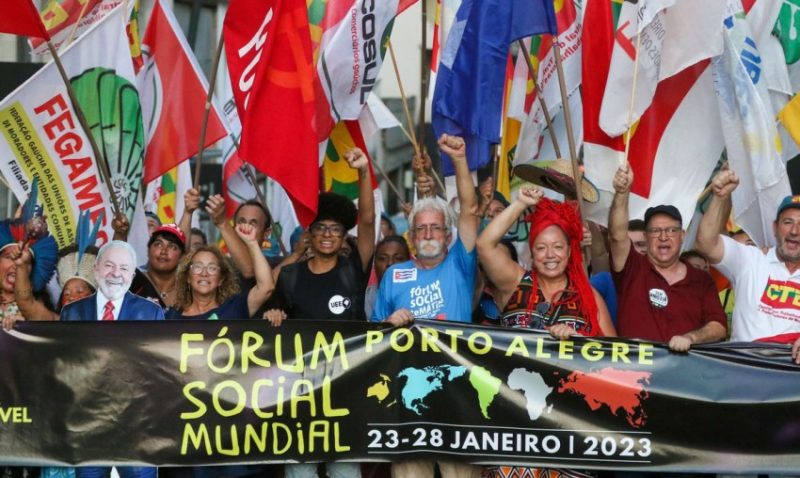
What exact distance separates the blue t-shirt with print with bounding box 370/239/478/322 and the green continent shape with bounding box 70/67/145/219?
2.36 metres

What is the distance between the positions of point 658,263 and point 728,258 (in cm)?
36

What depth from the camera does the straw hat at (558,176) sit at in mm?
7176

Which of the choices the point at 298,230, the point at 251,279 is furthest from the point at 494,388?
the point at 298,230

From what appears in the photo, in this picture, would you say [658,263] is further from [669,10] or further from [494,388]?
[669,10]

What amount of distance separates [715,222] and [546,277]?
965mm

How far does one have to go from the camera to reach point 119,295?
22.6 feet

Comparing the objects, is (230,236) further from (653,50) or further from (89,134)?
(653,50)

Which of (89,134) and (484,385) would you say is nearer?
(484,385)

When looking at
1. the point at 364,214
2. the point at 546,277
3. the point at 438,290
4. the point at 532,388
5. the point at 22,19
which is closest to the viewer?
the point at 532,388

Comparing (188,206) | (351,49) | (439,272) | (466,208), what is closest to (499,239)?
(466,208)

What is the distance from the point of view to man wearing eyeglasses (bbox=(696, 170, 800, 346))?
6.61 m

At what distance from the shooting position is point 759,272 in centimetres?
671

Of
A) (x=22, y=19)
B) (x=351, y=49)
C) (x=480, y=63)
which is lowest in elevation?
(x=480, y=63)

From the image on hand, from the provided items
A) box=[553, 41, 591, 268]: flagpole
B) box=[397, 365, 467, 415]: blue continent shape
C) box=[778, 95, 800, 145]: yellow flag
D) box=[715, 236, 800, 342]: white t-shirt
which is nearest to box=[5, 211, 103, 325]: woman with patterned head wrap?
box=[397, 365, 467, 415]: blue continent shape
